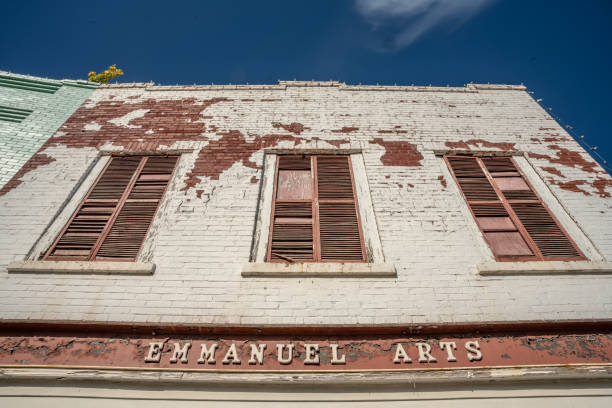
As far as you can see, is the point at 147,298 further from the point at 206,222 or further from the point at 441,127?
the point at 441,127

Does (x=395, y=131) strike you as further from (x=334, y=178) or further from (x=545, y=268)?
(x=545, y=268)

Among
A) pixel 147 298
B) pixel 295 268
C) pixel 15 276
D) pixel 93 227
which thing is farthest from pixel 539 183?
pixel 15 276

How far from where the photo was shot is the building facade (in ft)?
10.5

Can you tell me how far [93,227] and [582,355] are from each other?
234 inches

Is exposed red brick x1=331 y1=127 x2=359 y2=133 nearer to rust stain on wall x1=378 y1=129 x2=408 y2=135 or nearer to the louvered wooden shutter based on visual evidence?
rust stain on wall x1=378 y1=129 x2=408 y2=135

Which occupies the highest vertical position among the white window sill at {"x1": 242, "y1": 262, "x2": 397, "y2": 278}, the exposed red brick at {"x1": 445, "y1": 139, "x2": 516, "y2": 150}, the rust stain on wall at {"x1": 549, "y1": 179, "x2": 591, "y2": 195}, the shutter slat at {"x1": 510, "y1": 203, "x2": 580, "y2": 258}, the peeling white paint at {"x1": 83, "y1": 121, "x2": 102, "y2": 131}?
the peeling white paint at {"x1": 83, "y1": 121, "x2": 102, "y2": 131}

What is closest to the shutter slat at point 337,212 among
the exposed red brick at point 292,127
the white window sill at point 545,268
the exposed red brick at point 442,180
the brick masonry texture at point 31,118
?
the exposed red brick at point 292,127

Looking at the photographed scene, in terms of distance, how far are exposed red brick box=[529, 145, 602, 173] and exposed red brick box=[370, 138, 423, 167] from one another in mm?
2072

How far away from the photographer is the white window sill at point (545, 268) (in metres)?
4.05

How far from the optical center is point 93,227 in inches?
182

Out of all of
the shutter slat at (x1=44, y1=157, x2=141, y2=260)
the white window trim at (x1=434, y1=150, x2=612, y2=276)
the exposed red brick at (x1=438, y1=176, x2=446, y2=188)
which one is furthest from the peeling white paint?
the white window trim at (x1=434, y1=150, x2=612, y2=276)

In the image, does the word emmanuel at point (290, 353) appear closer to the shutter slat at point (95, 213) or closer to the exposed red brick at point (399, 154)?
the shutter slat at point (95, 213)

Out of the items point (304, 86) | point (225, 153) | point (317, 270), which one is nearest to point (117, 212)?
point (225, 153)

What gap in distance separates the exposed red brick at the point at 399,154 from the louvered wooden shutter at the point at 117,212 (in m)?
3.56
